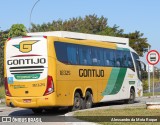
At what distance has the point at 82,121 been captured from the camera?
50.1 ft

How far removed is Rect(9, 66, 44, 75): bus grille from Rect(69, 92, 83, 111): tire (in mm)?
2645

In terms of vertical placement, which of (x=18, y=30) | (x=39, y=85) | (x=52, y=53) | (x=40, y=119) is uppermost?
(x=18, y=30)

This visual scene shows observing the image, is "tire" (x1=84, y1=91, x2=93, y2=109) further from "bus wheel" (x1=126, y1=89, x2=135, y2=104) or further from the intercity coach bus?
"bus wheel" (x1=126, y1=89, x2=135, y2=104)

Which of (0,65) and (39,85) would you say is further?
(0,65)

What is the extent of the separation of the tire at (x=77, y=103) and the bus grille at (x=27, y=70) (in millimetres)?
2645

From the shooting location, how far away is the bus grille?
19094 mm

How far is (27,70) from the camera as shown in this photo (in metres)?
19.3

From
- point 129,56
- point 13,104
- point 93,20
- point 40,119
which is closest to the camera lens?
point 40,119

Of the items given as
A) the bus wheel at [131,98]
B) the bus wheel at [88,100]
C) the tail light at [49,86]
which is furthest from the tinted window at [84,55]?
the bus wheel at [131,98]

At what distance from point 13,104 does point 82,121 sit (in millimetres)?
5021

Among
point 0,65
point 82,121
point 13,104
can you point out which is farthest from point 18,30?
point 82,121

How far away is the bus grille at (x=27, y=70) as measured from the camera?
1909 centimetres

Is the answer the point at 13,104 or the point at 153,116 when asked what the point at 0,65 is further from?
the point at 153,116

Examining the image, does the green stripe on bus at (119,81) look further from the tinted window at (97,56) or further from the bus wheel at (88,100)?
the bus wheel at (88,100)
